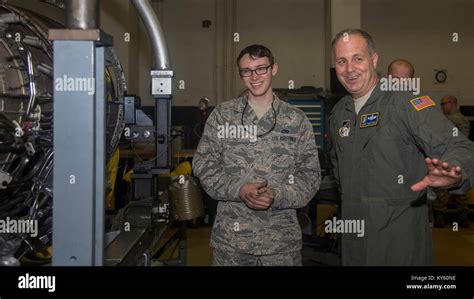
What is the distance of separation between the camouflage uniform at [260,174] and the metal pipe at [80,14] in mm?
808

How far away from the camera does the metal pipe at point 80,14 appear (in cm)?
111

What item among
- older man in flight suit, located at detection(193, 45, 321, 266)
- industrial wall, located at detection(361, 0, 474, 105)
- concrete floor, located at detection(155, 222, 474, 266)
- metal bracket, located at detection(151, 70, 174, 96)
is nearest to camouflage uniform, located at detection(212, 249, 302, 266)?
older man in flight suit, located at detection(193, 45, 321, 266)

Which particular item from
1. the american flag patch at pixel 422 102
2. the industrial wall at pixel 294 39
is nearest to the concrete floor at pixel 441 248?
the american flag patch at pixel 422 102

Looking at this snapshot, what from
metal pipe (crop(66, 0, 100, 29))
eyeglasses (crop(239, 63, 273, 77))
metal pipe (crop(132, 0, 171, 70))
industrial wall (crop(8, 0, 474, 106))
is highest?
industrial wall (crop(8, 0, 474, 106))

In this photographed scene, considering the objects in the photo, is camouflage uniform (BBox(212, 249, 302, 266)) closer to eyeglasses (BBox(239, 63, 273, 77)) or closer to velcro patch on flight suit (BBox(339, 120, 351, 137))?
velcro patch on flight suit (BBox(339, 120, 351, 137))

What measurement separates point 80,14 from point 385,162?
115 centimetres

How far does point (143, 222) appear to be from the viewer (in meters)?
2.12

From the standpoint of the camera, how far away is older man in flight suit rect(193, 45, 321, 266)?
1.73 metres

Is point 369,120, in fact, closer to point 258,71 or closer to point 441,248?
point 258,71

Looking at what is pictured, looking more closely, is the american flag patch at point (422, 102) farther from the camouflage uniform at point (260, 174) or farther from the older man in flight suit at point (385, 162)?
the camouflage uniform at point (260, 174)

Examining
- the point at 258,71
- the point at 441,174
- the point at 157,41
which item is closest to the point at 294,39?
the point at 157,41

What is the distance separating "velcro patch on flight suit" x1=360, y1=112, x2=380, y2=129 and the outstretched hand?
407 millimetres

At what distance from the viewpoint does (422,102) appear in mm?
1516

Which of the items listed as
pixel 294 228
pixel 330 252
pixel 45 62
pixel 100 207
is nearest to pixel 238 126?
pixel 294 228
